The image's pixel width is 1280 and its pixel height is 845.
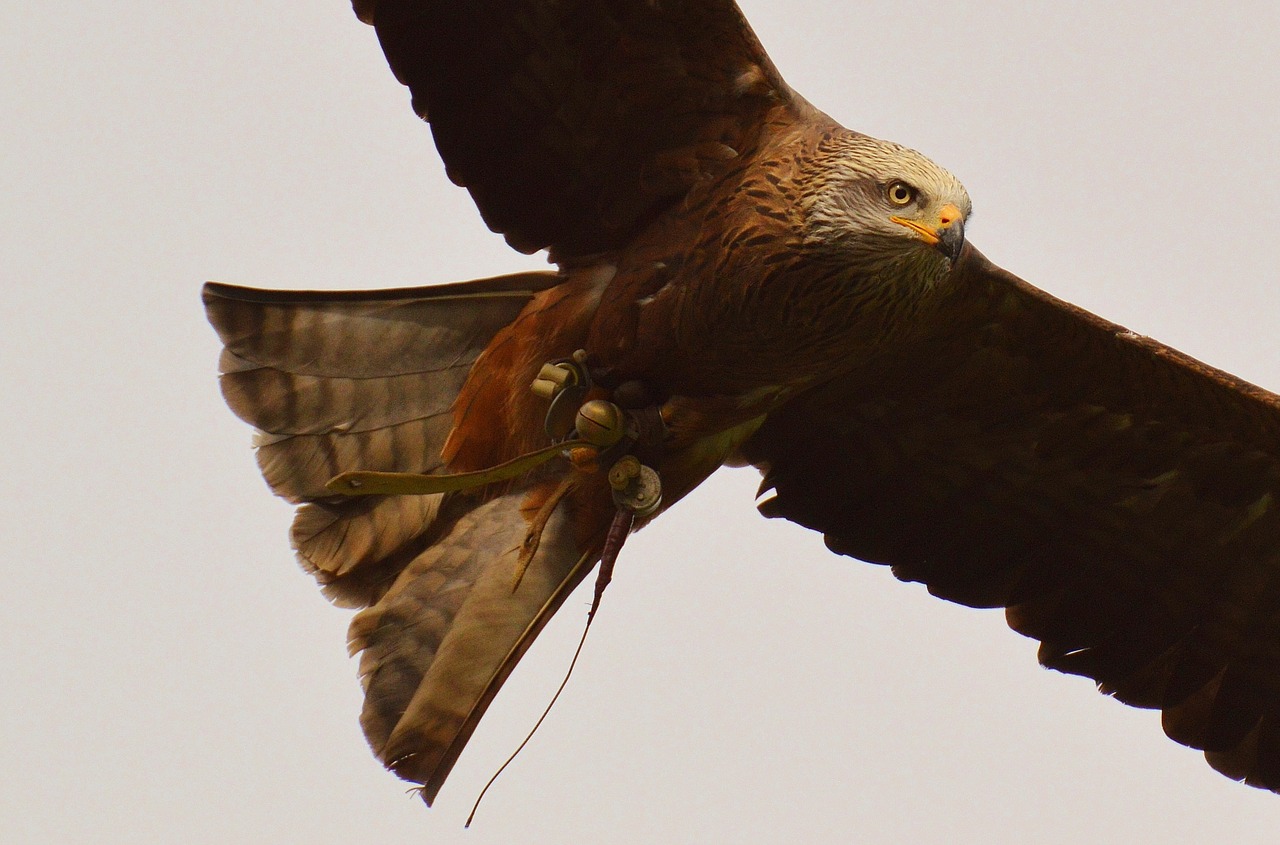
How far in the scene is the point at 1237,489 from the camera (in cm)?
757

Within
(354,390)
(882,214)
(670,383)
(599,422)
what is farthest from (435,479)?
(882,214)

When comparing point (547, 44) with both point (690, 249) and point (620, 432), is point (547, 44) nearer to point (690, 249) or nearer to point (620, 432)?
point (690, 249)

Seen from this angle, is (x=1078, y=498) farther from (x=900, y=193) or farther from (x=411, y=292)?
(x=411, y=292)

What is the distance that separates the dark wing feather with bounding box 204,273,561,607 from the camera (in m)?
6.76

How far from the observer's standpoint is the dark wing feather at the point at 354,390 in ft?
22.2

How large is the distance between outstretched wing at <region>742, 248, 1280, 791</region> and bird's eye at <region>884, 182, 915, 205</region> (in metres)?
0.87

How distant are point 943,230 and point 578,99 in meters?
1.28

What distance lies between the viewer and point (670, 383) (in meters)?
6.62

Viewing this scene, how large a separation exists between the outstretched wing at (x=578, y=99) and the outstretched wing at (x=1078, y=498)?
3.66ft

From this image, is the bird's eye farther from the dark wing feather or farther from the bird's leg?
the dark wing feather

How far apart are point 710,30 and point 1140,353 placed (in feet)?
6.20

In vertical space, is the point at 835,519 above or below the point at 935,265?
below

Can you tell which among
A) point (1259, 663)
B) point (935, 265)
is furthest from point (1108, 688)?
point (935, 265)

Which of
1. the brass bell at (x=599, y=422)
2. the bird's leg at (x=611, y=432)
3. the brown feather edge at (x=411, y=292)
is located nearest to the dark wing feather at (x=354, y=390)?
the brown feather edge at (x=411, y=292)
